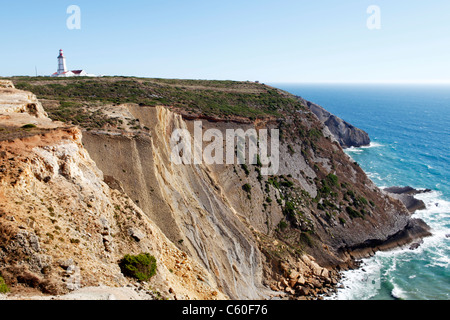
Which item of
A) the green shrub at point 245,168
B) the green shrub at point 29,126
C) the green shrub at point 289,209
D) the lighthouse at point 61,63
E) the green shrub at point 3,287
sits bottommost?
the green shrub at point 289,209

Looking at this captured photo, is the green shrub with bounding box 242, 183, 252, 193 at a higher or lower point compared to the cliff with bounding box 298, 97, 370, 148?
lower

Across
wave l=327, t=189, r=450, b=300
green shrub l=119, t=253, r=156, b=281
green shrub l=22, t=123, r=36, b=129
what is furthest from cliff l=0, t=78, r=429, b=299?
green shrub l=22, t=123, r=36, b=129

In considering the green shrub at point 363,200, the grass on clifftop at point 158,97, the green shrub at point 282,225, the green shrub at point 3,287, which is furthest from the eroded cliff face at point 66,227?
the green shrub at point 363,200

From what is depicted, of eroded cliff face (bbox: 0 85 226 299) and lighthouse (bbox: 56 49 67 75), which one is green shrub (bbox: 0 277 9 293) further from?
lighthouse (bbox: 56 49 67 75)

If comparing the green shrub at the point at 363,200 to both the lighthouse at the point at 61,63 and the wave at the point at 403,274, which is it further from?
the lighthouse at the point at 61,63

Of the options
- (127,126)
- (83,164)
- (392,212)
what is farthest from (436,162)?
(83,164)

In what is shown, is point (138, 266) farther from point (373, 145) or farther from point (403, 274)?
point (373, 145)
